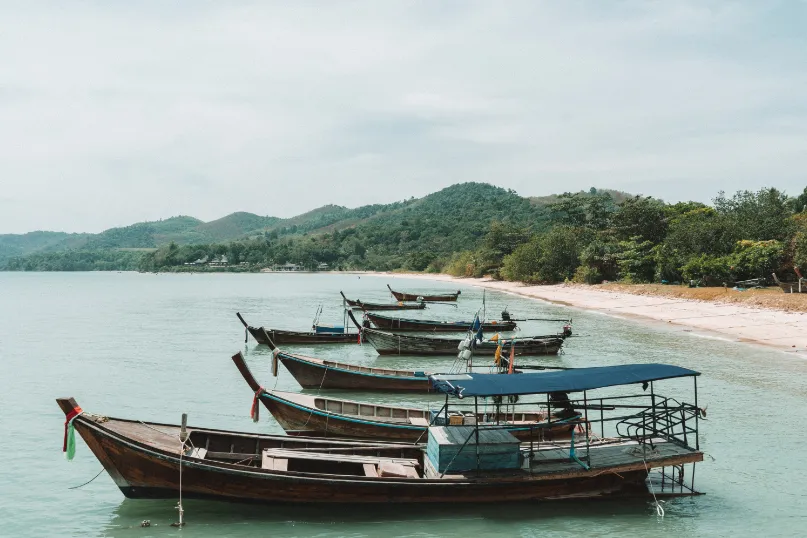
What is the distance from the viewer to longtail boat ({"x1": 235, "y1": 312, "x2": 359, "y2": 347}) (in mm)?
29969

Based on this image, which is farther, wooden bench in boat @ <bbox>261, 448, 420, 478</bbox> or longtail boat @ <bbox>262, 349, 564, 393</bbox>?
longtail boat @ <bbox>262, 349, 564, 393</bbox>

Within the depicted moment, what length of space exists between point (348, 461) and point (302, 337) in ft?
65.5

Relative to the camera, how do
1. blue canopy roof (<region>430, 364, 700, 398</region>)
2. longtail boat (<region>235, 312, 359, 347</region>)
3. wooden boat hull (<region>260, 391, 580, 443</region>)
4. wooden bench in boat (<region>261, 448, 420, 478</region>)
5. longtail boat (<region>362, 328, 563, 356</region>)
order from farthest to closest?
longtail boat (<region>235, 312, 359, 347</region>) → longtail boat (<region>362, 328, 563, 356</region>) → wooden boat hull (<region>260, 391, 580, 443</region>) → wooden bench in boat (<region>261, 448, 420, 478</region>) → blue canopy roof (<region>430, 364, 700, 398</region>)

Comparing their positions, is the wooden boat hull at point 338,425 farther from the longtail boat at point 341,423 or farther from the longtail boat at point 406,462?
the longtail boat at point 406,462

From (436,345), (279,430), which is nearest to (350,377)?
(279,430)

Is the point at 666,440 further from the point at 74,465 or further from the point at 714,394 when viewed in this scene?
the point at 74,465

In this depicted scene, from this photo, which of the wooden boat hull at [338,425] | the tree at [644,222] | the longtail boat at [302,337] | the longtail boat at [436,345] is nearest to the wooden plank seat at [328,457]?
the wooden boat hull at [338,425]

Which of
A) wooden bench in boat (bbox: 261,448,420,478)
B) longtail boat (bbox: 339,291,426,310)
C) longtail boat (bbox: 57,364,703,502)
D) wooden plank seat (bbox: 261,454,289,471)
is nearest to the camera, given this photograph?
longtail boat (bbox: 57,364,703,502)

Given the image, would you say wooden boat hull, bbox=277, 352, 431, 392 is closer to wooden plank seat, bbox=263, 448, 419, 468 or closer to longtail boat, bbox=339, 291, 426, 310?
wooden plank seat, bbox=263, 448, 419, 468

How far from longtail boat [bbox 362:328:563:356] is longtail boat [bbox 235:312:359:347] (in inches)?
147

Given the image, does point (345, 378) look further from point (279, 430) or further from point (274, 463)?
point (274, 463)

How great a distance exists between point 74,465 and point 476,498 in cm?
931

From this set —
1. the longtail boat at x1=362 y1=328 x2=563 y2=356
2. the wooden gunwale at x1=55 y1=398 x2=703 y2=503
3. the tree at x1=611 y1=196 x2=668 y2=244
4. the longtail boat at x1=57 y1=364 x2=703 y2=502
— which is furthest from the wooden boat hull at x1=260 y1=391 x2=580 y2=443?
the tree at x1=611 y1=196 x2=668 y2=244

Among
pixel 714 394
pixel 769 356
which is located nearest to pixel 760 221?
pixel 769 356
